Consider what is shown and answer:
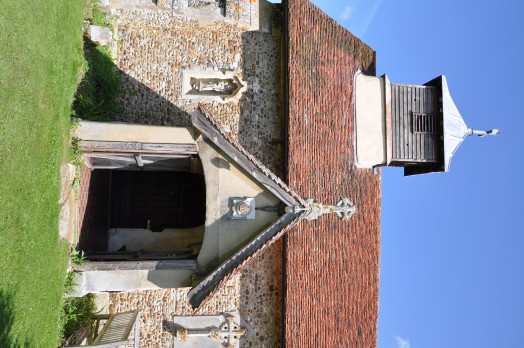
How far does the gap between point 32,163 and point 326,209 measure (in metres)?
5.94

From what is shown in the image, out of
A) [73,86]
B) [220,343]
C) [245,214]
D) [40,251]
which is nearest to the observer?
[40,251]

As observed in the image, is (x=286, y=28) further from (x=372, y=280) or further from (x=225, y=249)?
(x=372, y=280)

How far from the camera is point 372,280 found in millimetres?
13297

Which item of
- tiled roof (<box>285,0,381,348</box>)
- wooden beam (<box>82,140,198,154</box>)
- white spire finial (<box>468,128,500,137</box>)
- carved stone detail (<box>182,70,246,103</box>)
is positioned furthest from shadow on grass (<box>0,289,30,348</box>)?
white spire finial (<box>468,128,500,137</box>)

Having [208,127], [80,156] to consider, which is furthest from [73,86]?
[208,127]

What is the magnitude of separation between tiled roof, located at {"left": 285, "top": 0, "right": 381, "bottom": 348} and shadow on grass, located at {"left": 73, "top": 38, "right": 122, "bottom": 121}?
455 cm

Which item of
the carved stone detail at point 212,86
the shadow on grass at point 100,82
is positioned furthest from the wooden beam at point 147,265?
the carved stone detail at point 212,86

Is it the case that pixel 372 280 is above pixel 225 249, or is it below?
below

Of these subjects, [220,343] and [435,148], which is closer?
[220,343]

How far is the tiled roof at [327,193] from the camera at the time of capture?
12180 mm

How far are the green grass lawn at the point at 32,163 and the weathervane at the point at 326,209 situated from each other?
189 inches

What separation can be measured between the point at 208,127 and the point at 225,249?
2507 mm

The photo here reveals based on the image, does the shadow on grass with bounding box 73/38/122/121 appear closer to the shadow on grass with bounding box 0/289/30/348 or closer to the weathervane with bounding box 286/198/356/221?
the shadow on grass with bounding box 0/289/30/348

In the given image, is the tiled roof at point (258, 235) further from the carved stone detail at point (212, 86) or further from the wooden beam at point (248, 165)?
the carved stone detail at point (212, 86)
